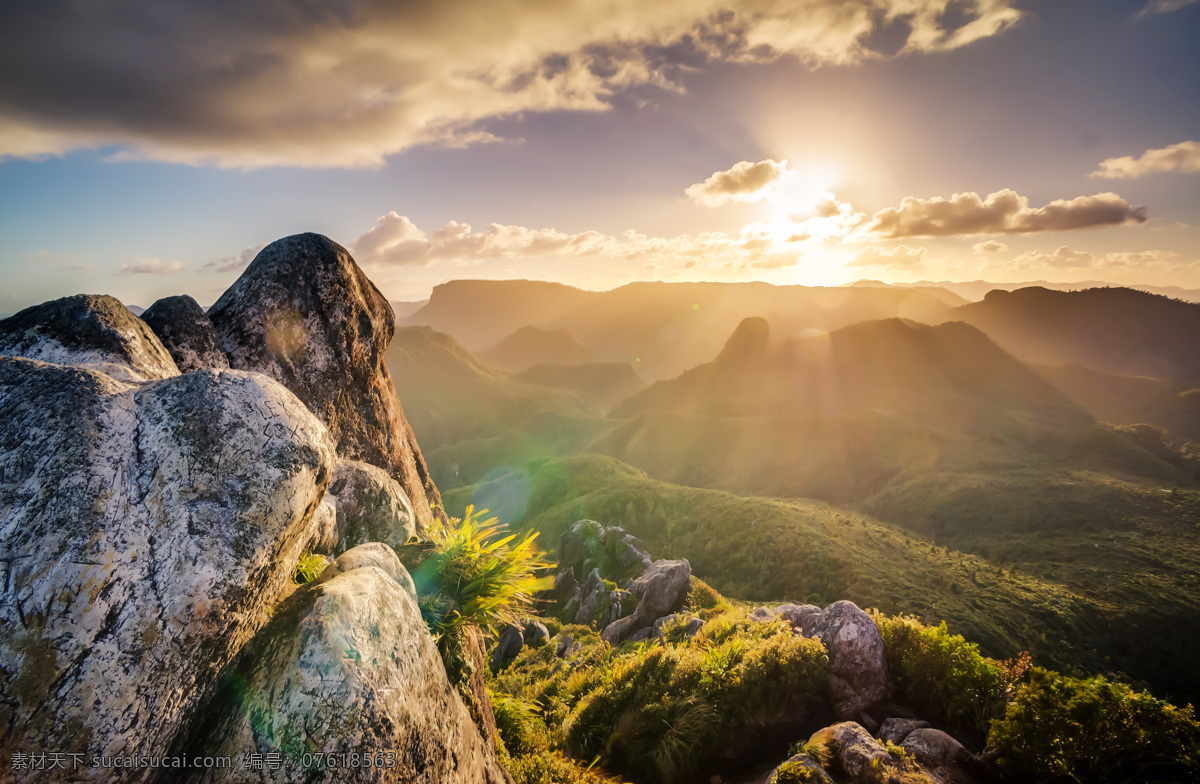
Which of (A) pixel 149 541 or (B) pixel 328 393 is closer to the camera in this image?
(A) pixel 149 541

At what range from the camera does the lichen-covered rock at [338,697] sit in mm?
3828

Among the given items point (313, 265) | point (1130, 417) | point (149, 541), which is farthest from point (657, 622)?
point (1130, 417)

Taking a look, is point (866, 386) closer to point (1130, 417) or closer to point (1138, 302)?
point (1130, 417)

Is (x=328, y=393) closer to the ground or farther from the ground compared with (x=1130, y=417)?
farther from the ground

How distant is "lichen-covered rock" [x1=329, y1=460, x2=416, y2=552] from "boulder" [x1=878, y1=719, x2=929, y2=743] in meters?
9.42

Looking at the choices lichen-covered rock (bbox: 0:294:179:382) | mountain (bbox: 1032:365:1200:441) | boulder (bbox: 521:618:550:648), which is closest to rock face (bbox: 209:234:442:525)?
lichen-covered rock (bbox: 0:294:179:382)

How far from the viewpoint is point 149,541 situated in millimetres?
3762

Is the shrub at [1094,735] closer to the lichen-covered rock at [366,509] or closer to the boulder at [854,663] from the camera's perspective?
the boulder at [854,663]

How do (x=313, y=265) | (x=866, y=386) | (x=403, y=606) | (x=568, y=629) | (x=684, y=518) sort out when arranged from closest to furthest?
1. (x=403, y=606)
2. (x=313, y=265)
3. (x=568, y=629)
4. (x=684, y=518)
5. (x=866, y=386)

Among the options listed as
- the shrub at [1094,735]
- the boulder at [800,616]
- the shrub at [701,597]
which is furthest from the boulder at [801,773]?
the shrub at [701,597]

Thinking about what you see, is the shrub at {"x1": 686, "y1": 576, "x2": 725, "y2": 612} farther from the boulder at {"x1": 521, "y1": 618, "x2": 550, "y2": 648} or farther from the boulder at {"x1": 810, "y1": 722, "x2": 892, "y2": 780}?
the boulder at {"x1": 810, "y1": 722, "x2": 892, "y2": 780}

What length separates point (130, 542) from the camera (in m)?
3.66

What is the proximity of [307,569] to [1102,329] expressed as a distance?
233 metres

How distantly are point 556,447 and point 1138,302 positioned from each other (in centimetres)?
19863
